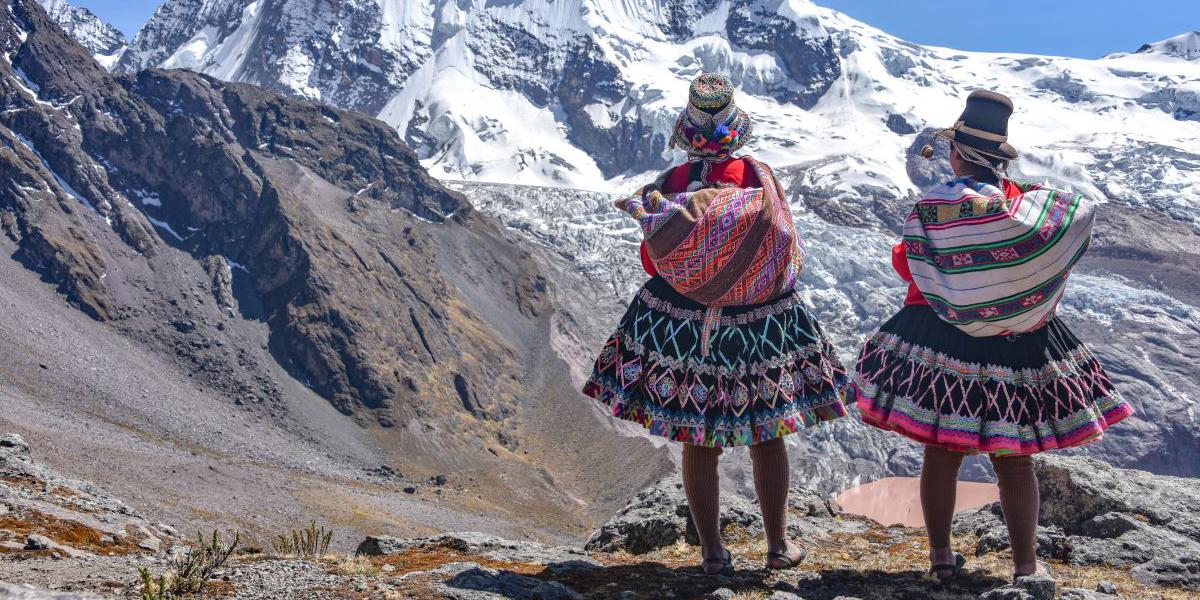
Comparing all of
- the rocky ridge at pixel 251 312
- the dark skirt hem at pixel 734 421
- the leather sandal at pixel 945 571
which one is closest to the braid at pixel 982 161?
the dark skirt hem at pixel 734 421

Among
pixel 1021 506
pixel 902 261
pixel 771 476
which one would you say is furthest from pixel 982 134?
pixel 771 476

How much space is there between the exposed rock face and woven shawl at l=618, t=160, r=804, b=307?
3.18 m

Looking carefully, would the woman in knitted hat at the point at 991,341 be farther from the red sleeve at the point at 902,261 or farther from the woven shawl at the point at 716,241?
the woven shawl at the point at 716,241

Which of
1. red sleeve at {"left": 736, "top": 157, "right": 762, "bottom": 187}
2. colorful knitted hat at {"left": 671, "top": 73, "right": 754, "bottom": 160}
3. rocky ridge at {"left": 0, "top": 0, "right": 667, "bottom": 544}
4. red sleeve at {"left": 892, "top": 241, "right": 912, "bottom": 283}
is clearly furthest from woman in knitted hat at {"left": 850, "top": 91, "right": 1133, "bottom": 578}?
rocky ridge at {"left": 0, "top": 0, "right": 667, "bottom": 544}

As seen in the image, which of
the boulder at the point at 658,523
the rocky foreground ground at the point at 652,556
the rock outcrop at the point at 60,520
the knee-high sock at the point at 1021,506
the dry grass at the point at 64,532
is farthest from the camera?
the boulder at the point at 658,523

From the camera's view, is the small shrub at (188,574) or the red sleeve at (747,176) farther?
the red sleeve at (747,176)

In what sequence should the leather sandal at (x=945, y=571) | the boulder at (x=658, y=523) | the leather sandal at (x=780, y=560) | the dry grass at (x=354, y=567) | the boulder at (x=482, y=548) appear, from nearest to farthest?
1. the dry grass at (x=354, y=567)
2. the leather sandal at (x=945, y=571)
3. the leather sandal at (x=780, y=560)
4. the boulder at (x=482, y=548)
5. the boulder at (x=658, y=523)

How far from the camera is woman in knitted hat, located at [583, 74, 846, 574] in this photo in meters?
6.51

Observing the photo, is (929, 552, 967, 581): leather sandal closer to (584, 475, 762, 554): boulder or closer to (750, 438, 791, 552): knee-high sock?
(750, 438, 791, 552): knee-high sock

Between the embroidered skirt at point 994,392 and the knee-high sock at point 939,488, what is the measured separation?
0.24 metres

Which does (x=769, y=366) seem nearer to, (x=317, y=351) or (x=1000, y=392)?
(x=1000, y=392)

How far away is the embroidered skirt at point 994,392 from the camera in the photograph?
624cm

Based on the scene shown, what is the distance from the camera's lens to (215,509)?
43.2 metres

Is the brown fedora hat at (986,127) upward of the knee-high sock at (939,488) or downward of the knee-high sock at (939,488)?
upward
